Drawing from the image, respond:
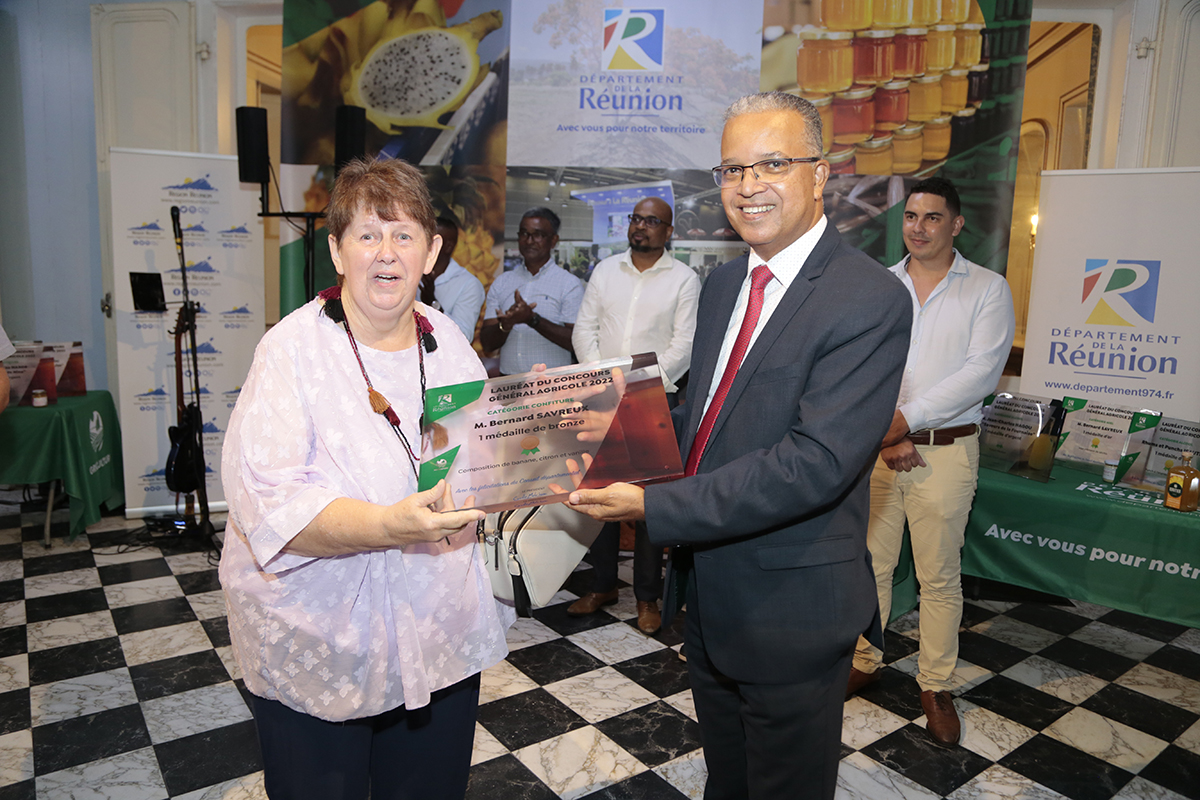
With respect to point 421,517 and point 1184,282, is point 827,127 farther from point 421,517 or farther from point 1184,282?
point 421,517

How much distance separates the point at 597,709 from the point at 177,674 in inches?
68.8

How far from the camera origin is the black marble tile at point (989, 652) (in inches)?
133

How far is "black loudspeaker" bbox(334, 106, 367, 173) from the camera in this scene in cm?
442

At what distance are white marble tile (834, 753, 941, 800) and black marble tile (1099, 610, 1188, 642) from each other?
217 centimetres

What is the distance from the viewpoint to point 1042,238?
454 cm

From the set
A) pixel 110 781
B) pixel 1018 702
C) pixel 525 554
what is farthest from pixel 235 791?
pixel 1018 702

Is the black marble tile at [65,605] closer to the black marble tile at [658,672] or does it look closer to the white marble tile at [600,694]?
A: the white marble tile at [600,694]

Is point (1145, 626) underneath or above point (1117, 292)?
underneath

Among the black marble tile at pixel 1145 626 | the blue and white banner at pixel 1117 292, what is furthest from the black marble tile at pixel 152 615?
the blue and white banner at pixel 1117 292

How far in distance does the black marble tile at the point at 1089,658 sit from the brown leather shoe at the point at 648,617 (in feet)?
5.83

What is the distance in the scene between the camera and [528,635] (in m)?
3.54

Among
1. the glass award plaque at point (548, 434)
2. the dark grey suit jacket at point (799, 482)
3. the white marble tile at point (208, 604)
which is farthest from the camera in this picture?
the white marble tile at point (208, 604)

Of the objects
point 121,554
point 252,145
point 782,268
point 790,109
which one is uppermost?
point 252,145

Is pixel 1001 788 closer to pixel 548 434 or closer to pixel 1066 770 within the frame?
pixel 1066 770
